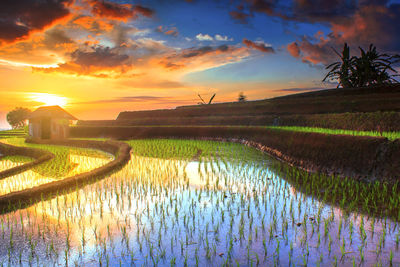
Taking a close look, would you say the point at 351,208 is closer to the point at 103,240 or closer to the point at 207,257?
the point at 207,257

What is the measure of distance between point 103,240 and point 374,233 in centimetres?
341

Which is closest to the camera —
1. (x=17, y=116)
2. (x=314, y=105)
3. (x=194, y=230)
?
(x=194, y=230)

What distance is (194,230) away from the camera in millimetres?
3723

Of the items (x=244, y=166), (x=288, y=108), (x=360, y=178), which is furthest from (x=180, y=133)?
(x=360, y=178)

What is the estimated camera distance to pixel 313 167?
A: 7.18 meters

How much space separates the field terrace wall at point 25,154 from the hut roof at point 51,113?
6.46 m

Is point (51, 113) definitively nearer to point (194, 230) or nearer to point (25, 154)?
point (25, 154)

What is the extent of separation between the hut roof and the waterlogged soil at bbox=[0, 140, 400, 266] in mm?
17981

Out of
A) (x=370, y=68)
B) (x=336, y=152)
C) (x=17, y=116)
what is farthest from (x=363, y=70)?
(x=17, y=116)

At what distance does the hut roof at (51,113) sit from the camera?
2127 centimetres

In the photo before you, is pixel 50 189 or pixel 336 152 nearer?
pixel 50 189

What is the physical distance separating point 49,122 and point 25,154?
31.1 ft

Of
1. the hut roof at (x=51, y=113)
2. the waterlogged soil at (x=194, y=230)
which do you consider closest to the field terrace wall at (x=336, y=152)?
the waterlogged soil at (x=194, y=230)

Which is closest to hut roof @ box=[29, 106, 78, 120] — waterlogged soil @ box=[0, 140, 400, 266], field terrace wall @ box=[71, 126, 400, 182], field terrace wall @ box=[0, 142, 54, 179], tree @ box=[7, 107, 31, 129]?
field terrace wall @ box=[0, 142, 54, 179]
